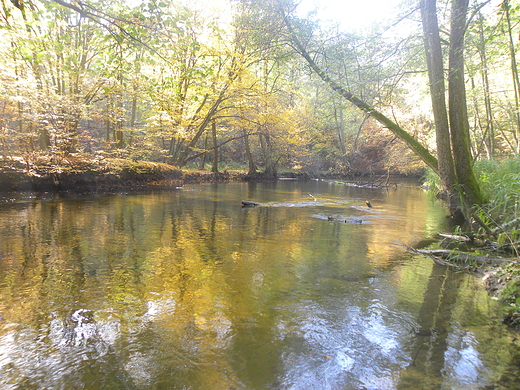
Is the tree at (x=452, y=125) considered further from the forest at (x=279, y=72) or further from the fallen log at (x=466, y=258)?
the fallen log at (x=466, y=258)

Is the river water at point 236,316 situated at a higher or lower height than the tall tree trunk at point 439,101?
lower

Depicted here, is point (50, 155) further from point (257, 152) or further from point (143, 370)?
point (257, 152)

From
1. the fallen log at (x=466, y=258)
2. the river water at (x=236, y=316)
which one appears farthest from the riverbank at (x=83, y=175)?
the fallen log at (x=466, y=258)

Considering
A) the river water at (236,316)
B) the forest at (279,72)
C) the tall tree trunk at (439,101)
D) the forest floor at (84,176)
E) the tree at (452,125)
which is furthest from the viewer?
the forest floor at (84,176)

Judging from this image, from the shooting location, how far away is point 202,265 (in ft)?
15.7

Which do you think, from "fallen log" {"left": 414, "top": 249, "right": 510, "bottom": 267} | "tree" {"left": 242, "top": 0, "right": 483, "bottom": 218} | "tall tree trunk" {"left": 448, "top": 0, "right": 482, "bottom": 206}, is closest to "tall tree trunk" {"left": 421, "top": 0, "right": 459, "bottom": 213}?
"tree" {"left": 242, "top": 0, "right": 483, "bottom": 218}

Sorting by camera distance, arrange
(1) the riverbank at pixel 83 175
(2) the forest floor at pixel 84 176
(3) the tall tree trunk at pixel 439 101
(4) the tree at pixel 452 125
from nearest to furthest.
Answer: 1. (4) the tree at pixel 452 125
2. (3) the tall tree trunk at pixel 439 101
3. (2) the forest floor at pixel 84 176
4. (1) the riverbank at pixel 83 175

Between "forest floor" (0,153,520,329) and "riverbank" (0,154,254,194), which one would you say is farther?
"riverbank" (0,154,254,194)

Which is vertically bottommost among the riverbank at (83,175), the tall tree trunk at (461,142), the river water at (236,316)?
the river water at (236,316)

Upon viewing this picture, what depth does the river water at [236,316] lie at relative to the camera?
7.69ft

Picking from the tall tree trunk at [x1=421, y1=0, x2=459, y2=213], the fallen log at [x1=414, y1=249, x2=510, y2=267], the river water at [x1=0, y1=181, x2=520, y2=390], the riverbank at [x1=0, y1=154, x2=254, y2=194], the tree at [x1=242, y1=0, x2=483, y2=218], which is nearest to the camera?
the river water at [x1=0, y1=181, x2=520, y2=390]

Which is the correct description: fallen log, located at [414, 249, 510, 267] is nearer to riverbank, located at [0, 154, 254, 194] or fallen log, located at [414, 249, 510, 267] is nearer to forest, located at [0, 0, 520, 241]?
forest, located at [0, 0, 520, 241]

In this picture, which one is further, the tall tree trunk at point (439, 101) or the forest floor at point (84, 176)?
the forest floor at point (84, 176)

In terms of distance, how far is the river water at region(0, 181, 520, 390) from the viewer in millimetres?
Answer: 2344
